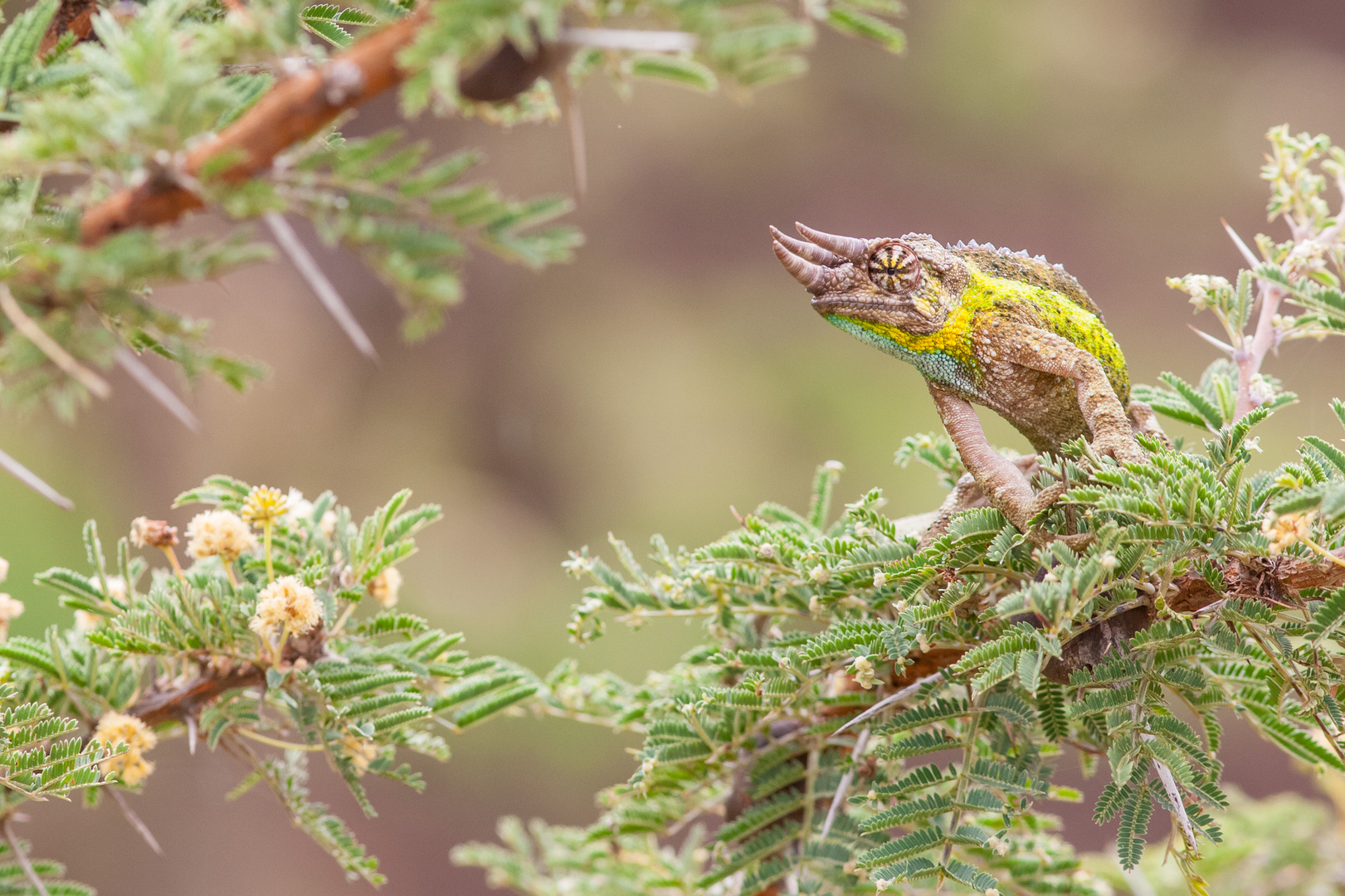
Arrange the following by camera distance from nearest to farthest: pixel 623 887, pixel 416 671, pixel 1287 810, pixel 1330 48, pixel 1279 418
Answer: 1. pixel 416 671
2. pixel 623 887
3. pixel 1287 810
4. pixel 1279 418
5. pixel 1330 48

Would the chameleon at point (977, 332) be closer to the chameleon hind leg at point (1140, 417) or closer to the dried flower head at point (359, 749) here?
the chameleon hind leg at point (1140, 417)

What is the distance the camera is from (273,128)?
0.51 metres

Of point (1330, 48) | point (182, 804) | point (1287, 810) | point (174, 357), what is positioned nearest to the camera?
point (174, 357)

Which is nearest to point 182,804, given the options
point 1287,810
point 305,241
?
point 305,241

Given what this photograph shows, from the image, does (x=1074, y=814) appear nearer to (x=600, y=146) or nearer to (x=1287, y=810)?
(x=1287, y=810)

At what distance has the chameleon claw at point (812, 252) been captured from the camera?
2.95ft

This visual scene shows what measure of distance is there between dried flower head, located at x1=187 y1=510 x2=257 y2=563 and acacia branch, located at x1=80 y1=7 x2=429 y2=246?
0.45 meters

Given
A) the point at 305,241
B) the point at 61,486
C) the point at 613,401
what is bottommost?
the point at 61,486

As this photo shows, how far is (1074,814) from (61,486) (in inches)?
143

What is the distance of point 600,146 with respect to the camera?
144 inches

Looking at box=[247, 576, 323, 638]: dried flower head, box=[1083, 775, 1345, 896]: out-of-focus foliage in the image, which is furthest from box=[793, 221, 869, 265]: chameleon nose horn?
box=[1083, 775, 1345, 896]: out-of-focus foliage

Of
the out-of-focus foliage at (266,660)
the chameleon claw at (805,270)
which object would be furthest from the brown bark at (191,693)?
the chameleon claw at (805,270)

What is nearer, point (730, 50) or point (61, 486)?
point (730, 50)

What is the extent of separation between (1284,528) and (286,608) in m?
0.79
